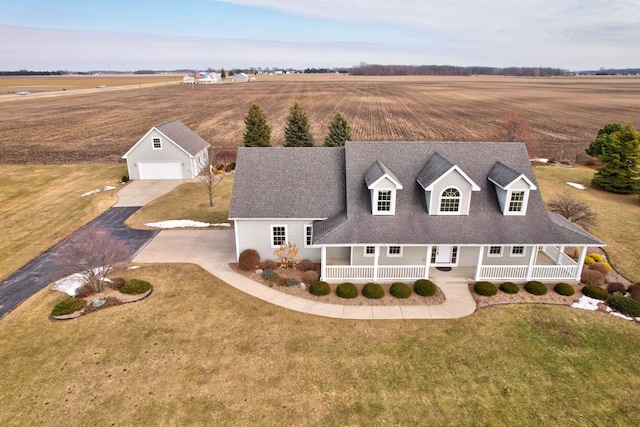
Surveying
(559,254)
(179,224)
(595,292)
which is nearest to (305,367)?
(595,292)


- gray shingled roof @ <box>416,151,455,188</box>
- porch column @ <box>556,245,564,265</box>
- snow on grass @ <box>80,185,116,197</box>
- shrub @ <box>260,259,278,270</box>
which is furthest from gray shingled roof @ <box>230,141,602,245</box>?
snow on grass @ <box>80,185,116,197</box>

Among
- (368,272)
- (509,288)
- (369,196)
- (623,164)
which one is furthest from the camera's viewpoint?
(623,164)

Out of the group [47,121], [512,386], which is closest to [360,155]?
[512,386]

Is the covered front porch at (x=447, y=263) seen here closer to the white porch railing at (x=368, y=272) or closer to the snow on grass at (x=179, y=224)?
the white porch railing at (x=368, y=272)

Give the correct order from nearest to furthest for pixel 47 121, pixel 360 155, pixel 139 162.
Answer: pixel 360 155, pixel 139 162, pixel 47 121

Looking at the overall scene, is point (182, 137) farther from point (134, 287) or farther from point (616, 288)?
point (616, 288)

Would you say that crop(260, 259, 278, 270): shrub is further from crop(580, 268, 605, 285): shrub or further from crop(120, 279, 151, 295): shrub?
crop(580, 268, 605, 285): shrub

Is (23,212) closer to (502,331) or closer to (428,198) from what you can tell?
(428,198)
